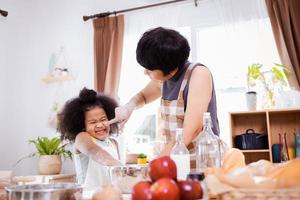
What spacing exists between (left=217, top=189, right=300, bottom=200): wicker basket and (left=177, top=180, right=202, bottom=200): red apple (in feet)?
0.18

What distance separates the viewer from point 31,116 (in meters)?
3.76

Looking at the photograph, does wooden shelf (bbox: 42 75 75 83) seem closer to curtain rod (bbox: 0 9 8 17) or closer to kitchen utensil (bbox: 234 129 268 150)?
curtain rod (bbox: 0 9 8 17)

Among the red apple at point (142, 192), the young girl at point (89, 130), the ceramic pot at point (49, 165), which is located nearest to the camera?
the red apple at point (142, 192)

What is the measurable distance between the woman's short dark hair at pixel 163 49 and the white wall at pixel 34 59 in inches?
91.7

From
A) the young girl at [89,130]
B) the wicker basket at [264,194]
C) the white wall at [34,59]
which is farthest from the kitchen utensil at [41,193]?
the white wall at [34,59]

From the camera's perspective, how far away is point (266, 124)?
2898 millimetres

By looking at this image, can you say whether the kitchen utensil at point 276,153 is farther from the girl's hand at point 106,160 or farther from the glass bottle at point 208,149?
the glass bottle at point 208,149

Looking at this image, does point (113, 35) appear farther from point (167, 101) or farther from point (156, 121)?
point (167, 101)

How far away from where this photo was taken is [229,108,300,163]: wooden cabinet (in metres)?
2.74

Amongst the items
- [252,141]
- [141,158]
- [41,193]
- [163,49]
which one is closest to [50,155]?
[141,158]

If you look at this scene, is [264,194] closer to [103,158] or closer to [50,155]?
[103,158]

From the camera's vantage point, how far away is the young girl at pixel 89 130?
167 centimetres

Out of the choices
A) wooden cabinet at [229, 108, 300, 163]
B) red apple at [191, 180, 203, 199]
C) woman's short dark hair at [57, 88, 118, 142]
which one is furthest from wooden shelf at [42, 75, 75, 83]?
red apple at [191, 180, 203, 199]

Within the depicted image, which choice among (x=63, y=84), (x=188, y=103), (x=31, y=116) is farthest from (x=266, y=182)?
(x=31, y=116)
